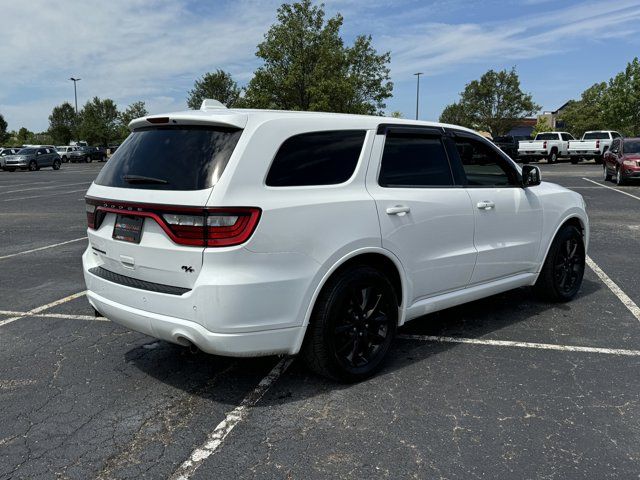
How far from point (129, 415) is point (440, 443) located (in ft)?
5.91

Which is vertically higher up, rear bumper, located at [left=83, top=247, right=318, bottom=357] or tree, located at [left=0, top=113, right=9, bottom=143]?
tree, located at [left=0, top=113, right=9, bottom=143]

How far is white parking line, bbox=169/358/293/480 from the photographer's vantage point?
2.71 metres

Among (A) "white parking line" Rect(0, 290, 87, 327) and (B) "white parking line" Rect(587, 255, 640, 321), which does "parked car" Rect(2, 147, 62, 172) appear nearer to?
(A) "white parking line" Rect(0, 290, 87, 327)

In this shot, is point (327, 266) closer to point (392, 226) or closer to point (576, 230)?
point (392, 226)

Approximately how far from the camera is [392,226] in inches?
145

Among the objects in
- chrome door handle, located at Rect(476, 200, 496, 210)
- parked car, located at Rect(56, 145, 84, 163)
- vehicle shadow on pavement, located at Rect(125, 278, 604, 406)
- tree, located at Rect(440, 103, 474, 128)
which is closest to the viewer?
vehicle shadow on pavement, located at Rect(125, 278, 604, 406)

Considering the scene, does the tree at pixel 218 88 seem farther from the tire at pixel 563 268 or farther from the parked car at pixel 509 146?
the tire at pixel 563 268

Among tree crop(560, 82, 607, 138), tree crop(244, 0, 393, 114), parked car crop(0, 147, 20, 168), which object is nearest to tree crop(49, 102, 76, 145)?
parked car crop(0, 147, 20, 168)

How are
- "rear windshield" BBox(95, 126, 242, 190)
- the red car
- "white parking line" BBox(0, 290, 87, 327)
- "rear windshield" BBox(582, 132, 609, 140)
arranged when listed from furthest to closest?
"rear windshield" BBox(582, 132, 609, 140)
the red car
"white parking line" BBox(0, 290, 87, 327)
"rear windshield" BBox(95, 126, 242, 190)

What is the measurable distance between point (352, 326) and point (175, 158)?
5.06ft

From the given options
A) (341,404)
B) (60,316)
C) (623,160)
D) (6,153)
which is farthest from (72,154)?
(341,404)

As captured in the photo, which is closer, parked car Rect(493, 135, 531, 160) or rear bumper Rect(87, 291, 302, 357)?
rear bumper Rect(87, 291, 302, 357)

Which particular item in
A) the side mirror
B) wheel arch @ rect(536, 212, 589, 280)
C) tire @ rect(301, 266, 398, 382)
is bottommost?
tire @ rect(301, 266, 398, 382)

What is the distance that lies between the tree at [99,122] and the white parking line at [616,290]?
241 feet
